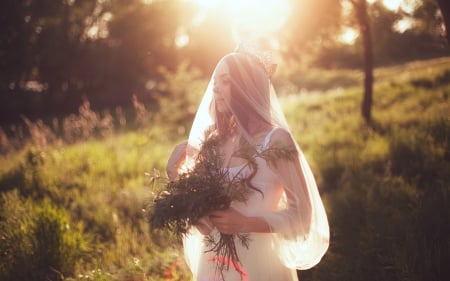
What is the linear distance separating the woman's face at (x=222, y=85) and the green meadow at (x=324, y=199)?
646mm

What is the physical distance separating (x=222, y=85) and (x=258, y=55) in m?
0.37

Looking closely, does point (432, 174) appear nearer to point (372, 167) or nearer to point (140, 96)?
point (372, 167)

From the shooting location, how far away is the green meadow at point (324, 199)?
331cm

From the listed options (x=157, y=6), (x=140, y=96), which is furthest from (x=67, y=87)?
(x=157, y=6)

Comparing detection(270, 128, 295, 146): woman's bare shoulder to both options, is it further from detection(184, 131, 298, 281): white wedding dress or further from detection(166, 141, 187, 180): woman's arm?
detection(166, 141, 187, 180): woman's arm

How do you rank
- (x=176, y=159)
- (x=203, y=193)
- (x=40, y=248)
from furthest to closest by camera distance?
(x=40, y=248) < (x=176, y=159) < (x=203, y=193)

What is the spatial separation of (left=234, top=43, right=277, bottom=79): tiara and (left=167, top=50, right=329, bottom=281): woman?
10 mm

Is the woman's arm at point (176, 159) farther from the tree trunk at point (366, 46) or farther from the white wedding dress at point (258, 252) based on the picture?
the tree trunk at point (366, 46)

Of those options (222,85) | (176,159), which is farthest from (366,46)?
(176,159)

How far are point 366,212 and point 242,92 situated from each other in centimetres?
241

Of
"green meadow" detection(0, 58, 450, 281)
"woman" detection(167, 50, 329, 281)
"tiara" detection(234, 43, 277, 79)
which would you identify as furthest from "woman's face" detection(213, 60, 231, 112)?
"green meadow" detection(0, 58, 450, 281)

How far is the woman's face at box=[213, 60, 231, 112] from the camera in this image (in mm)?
2379

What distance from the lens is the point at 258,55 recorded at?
2510 millimetres

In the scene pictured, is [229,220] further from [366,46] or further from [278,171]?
[366,46]
